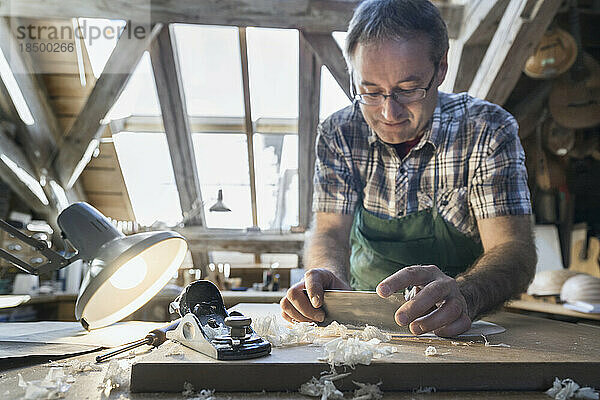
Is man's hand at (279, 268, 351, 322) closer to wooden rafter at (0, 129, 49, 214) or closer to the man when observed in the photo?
the man

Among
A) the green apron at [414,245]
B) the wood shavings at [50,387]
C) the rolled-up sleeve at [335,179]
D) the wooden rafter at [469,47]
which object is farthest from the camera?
the wooden rafter at [469,47]

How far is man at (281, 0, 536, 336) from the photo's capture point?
1242mm

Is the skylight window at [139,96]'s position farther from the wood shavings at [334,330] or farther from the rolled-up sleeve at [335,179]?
the wood shavings at [334,330]

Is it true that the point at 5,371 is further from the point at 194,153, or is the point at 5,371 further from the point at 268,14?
the point at 194,153

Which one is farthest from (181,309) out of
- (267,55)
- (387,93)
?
(267,55)

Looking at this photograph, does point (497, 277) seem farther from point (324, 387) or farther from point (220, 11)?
point (220, 11)

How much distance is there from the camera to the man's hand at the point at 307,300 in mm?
1055

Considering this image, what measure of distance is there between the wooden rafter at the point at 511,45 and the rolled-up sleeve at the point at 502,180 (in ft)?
5.49

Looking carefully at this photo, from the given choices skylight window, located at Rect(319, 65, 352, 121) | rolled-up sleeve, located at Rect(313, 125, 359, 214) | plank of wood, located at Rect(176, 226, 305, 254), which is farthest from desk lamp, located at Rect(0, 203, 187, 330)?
plank of wood, located at Rect(176, 226, 305, 254)

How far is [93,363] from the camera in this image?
0.82 m

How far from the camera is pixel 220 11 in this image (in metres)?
3.48

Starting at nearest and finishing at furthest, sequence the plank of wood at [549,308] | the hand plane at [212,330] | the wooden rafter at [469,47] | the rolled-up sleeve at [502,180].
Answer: the hand plane at [212,330] → the rolled-up sleeve at [502,180] → the plank of wood at [549,308] → the wooden rafter at [469,47]

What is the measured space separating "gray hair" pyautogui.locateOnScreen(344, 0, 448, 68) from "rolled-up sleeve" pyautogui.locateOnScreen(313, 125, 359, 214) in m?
0.34

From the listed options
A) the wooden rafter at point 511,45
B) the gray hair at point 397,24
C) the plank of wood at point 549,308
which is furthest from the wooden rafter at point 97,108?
the plank of wood at point 549,308
